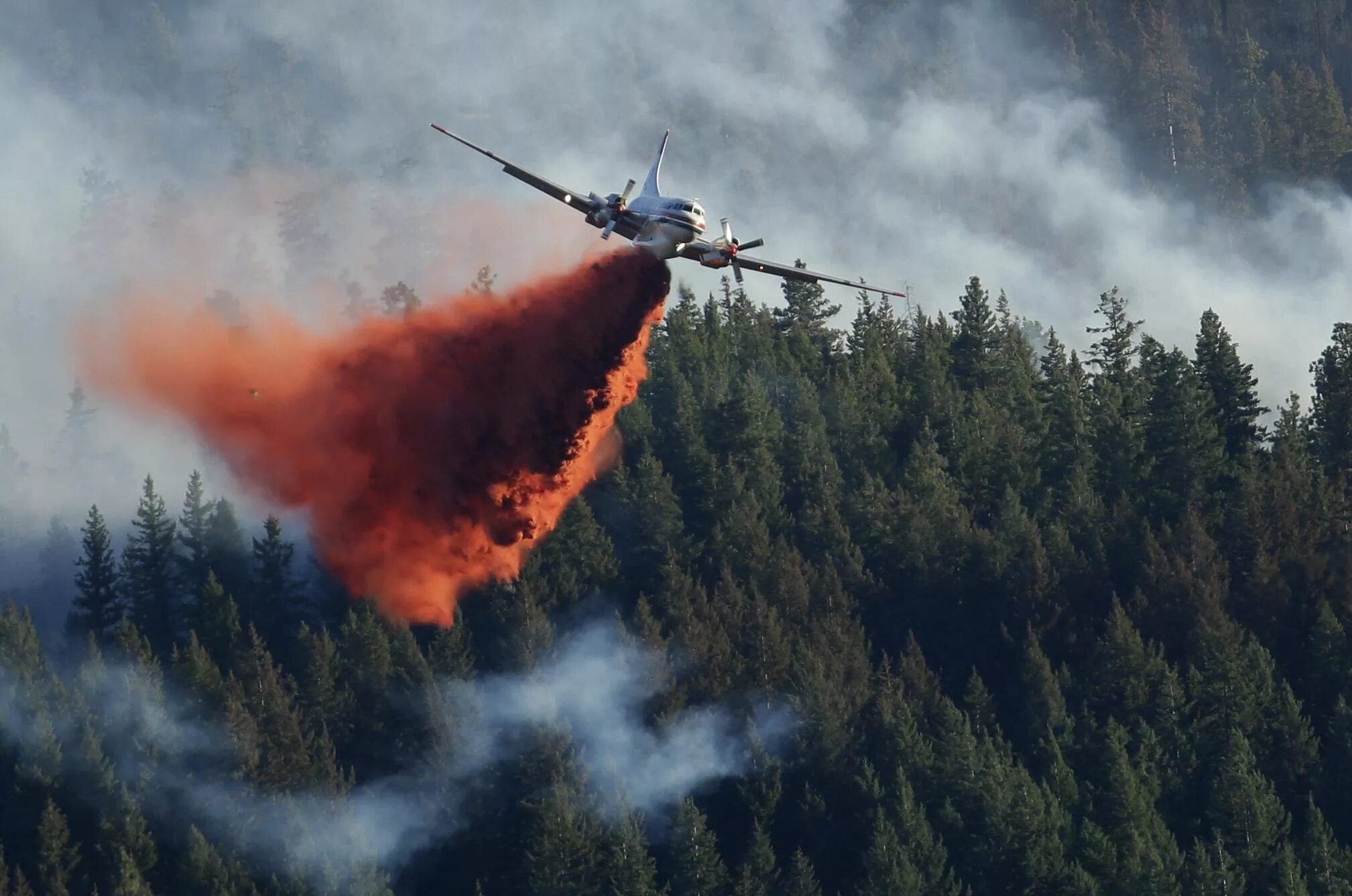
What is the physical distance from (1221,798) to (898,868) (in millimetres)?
13779

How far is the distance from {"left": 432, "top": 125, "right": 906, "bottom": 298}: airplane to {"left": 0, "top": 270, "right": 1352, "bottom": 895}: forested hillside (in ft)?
98.5

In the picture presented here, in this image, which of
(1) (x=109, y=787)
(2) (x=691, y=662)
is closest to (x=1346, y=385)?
(2) (x=691, y=662)

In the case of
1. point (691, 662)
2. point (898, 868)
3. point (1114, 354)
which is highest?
point (1114, 354)

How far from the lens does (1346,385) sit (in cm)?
10731

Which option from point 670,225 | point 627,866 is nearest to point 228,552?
point 627,866

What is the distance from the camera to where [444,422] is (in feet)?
213

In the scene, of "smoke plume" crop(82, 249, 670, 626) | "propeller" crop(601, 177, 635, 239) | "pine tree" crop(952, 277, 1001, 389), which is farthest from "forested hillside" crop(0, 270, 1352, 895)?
"propeller" crop(601, 177, 635, 239)

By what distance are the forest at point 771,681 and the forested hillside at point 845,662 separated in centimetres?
17

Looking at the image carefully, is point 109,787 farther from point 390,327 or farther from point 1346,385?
point 1346,385

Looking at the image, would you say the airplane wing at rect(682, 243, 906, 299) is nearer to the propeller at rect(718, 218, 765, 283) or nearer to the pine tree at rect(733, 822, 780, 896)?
the propeller at rect(718, 218, 765, 283)

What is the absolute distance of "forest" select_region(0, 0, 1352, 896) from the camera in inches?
3255

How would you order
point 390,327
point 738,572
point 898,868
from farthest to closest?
point 738,572, point 898,868, point 390,327

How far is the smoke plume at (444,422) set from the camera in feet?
206

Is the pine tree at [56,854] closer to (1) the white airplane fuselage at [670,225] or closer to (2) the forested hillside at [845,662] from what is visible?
(2) the forested hillside at [845,662]
